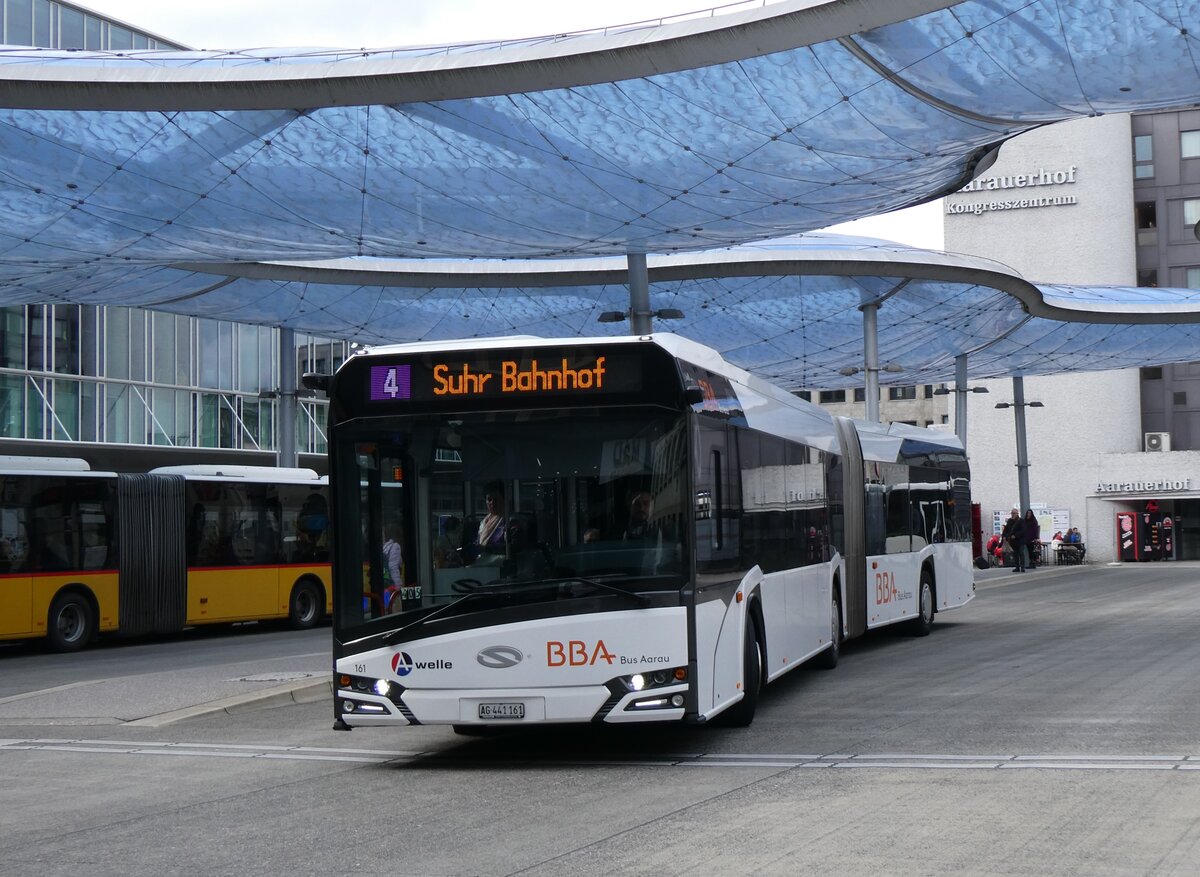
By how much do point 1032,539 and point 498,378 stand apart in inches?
1878

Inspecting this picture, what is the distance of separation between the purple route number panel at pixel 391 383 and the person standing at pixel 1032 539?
1796 inches

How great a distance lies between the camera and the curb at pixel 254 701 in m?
14.1

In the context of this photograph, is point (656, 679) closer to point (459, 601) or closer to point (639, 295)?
point (459, 601)

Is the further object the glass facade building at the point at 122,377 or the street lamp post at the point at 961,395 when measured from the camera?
the street lamp post at the point at 961,395

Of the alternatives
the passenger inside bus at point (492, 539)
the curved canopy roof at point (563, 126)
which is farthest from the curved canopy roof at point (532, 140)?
the passenger inside bus at point (492, 539)

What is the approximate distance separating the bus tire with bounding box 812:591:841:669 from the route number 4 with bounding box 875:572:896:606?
7.47ft

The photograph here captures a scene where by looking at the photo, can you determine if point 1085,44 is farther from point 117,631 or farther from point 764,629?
point 117,631

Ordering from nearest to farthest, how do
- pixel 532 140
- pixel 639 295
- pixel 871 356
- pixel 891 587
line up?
pixel 891 587
pixel 532 140
pixel 639 295
pixel 871 356

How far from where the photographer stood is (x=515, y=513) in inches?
407

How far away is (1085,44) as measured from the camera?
75.2ft

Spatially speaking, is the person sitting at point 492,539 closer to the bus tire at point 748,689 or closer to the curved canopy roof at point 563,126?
the bus tire at point 748,689

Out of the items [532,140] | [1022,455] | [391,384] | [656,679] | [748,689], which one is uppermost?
[532,140]

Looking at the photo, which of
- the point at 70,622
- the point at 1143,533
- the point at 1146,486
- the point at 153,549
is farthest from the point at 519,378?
the point at 1146,486

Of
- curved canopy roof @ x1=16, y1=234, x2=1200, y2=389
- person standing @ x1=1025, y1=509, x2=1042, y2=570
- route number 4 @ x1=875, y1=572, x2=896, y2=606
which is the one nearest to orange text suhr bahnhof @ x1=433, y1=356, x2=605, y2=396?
route number 4 @ x1=875, y1=572, x2=896, y2=606
